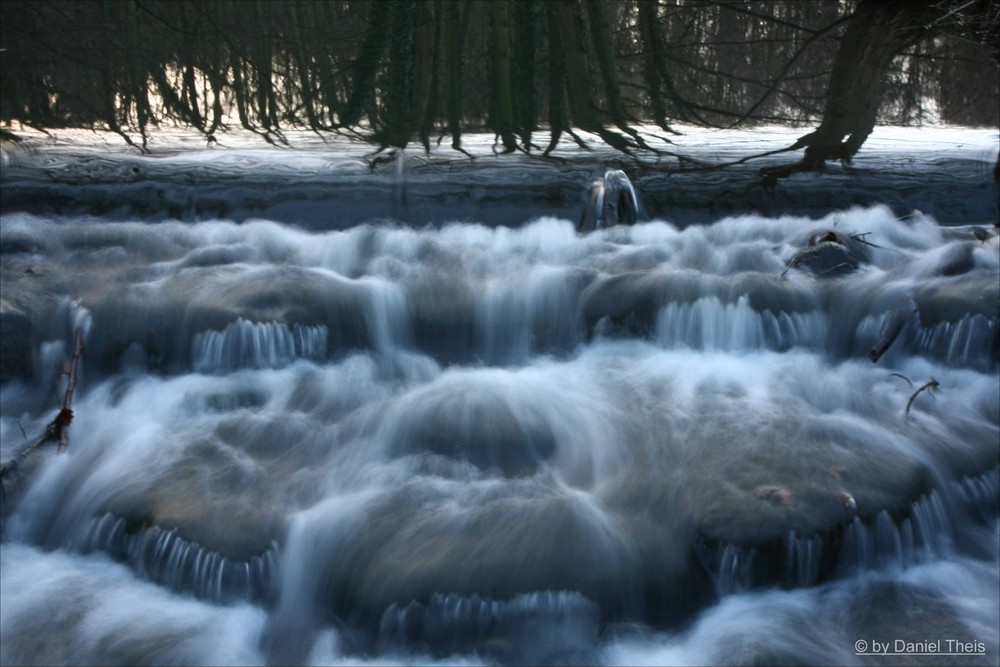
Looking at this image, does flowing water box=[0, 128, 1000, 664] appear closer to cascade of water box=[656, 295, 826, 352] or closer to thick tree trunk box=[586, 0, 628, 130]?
cascade of water box=[656, 295, 826, 352]

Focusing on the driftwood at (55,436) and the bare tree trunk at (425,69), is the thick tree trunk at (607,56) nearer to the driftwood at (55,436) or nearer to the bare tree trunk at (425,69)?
the bare tree trunk at (425,69)

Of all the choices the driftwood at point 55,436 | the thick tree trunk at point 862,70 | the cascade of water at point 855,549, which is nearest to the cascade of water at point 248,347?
the driftwood at point 55,436

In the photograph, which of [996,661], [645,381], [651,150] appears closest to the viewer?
[996,661]

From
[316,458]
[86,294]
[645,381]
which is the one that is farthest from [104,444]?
[645,381]

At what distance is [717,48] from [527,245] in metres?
2.73

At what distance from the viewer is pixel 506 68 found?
22.1 feet

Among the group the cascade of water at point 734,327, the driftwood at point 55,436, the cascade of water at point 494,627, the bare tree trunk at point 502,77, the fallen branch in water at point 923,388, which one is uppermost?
the bare tree trunk at point 502,77

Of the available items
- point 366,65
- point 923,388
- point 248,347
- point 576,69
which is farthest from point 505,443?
point 366,65

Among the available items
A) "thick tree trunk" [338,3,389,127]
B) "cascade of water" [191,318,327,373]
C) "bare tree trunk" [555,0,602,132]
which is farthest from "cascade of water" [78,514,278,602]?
"bare tree trunk" [555,0,602,132]

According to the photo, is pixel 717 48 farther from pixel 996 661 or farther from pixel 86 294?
pixel 996 661

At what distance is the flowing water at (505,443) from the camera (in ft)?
9.01

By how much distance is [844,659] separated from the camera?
2613 mm

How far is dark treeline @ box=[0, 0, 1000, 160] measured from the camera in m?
6.46

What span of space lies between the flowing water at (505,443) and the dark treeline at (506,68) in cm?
142
